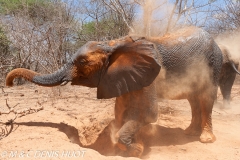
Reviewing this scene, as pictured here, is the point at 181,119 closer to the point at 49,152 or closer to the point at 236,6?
the point at 49,152

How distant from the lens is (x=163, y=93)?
15.1 ft

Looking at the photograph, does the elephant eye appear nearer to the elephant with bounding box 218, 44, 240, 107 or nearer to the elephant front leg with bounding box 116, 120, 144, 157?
the elephant front leg with bounding box 116, 120, 144, 157

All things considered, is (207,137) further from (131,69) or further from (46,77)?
(46,77)

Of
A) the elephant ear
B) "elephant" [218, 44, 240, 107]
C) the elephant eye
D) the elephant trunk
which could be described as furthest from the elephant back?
"elephant" [218, 44, 240, 107]

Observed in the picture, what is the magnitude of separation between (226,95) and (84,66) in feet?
19.8

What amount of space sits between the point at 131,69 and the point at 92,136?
6.55 ft

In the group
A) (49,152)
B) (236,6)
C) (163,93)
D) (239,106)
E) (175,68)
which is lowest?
(239,106)

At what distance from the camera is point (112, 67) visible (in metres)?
4.09

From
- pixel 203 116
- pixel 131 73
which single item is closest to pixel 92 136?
pixel 131 73

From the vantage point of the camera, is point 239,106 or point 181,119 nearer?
point 181,119

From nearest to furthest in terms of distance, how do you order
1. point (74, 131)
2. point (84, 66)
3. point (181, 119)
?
1. point (84, 66)
2. point (74, 131)
3. point (181, 119)

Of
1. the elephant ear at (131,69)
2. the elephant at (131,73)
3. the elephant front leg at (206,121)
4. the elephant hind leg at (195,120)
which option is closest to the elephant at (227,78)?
the elephant hind leg at (195,120)

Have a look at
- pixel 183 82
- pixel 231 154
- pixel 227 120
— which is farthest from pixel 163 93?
pixel 227 120

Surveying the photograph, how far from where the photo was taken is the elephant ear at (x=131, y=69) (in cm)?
404
